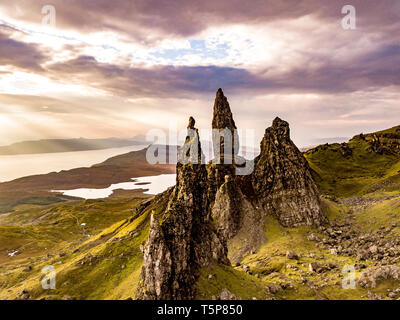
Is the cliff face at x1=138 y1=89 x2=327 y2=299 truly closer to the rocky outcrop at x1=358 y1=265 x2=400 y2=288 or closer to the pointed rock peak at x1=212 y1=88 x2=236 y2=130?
the pointed rock peak at x1=212 y1=88 x2=236 y2=130

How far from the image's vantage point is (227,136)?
131m

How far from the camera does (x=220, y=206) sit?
11231 centimetres

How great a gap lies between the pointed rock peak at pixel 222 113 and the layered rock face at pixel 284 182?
1990 cm

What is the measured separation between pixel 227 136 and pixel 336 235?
65704mm

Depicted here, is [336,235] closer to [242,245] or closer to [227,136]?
[242,245]

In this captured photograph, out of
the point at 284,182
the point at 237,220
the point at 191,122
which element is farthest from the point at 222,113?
the point at 237,220

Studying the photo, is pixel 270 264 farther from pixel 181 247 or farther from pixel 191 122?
pixel 191 122

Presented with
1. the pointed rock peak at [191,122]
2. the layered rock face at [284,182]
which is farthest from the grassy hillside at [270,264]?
the pointed rock peak at [191,122]

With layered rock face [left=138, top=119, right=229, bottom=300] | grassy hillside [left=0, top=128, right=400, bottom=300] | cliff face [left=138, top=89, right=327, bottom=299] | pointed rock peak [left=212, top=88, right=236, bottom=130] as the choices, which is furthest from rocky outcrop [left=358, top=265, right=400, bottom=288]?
pointed rock peak [left=212, top=88, right=236, bottom=130]

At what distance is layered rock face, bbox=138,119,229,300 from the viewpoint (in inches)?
1841

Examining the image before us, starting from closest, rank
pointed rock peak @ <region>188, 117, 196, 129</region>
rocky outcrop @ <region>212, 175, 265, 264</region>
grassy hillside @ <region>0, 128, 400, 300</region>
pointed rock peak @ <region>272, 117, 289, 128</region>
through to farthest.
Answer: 1. grassy hillside @ <region>0, 128, 400, 300</region>
2. pointed rock peak @ <region>188, 117, 196, 129</region>
3. rocky outcrop @ <region>212, 175, 265, 264</region>
4. pointed rock peak @ <region>272, 117, 289, 128</region>

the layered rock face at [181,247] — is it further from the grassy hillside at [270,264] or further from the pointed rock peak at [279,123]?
the pointed rock peak at [279,123]

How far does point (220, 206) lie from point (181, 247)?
62.1m
